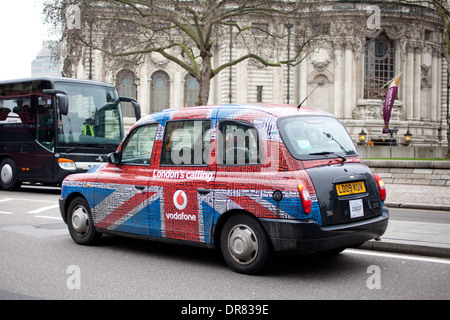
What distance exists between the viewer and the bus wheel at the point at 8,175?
1800 centimetres

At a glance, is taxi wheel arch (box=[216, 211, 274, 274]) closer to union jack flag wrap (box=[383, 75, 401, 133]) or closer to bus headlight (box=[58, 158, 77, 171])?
bus headlight (box=[58, 158, 77, 171])

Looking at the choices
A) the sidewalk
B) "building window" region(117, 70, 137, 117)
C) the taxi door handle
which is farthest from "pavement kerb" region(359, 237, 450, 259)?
"building window" region(117, 70, 137, 117)

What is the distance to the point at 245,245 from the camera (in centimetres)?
609

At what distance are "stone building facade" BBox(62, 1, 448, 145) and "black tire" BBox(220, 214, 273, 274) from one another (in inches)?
1963

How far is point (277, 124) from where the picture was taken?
6203mm

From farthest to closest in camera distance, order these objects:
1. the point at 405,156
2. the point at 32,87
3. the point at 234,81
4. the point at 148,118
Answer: the point at 234,81 < the point at 405,156 < the point at 32,87 < the point at 148,118

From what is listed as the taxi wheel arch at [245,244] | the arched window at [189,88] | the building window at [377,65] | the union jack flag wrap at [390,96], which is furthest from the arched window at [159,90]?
the taxi wheel arch at [245,244]

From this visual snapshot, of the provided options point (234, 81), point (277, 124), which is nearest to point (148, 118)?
point (277, 124)

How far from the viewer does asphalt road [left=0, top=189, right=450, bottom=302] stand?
5.39 metres

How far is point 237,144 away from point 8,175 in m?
13.6

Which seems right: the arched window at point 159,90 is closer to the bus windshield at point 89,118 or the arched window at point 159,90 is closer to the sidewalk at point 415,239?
the bus windshield at point 89,118

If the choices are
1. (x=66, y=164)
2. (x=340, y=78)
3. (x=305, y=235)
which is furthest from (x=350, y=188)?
(x=340, y=78)
